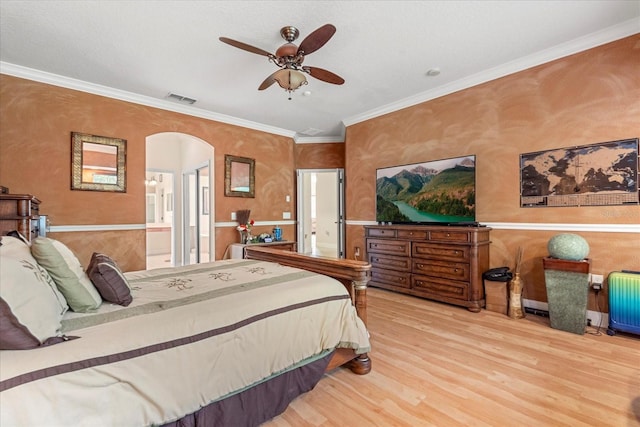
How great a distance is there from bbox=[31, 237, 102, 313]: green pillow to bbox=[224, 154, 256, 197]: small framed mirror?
3695mm

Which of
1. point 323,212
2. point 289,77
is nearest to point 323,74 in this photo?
point 289,77

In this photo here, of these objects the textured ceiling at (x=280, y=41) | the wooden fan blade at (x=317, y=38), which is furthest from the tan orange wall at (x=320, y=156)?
the wooden fan blade at (x=317, y=38)

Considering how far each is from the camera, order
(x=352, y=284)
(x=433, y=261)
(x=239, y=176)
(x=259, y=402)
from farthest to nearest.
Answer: (x=239, y=176), (x=433, y=261), (x=352, y=284), (x=259, y=402)

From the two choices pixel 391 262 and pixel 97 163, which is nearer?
pixel 97 163

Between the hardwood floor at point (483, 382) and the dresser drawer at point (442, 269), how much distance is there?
68cm

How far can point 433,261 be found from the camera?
3799 millimetres

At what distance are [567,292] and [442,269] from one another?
1226 mm

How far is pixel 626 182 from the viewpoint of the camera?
280 centimetres

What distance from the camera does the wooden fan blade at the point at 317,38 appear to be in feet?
7.21

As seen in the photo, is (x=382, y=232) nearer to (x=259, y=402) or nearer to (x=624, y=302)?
(x=624, y=302)

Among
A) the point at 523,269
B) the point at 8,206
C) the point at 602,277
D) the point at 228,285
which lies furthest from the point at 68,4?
the point at 602,277

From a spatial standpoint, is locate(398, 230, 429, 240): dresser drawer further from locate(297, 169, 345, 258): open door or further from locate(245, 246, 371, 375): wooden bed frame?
locate(297, 169, 345, 258): open door

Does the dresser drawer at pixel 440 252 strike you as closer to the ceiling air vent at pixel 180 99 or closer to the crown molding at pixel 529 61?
the crown molding at pixel 529 61

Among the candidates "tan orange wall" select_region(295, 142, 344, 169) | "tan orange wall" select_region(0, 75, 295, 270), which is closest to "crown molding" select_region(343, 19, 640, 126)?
"tan orange wall" select_region(295, 142, 344, 169)
